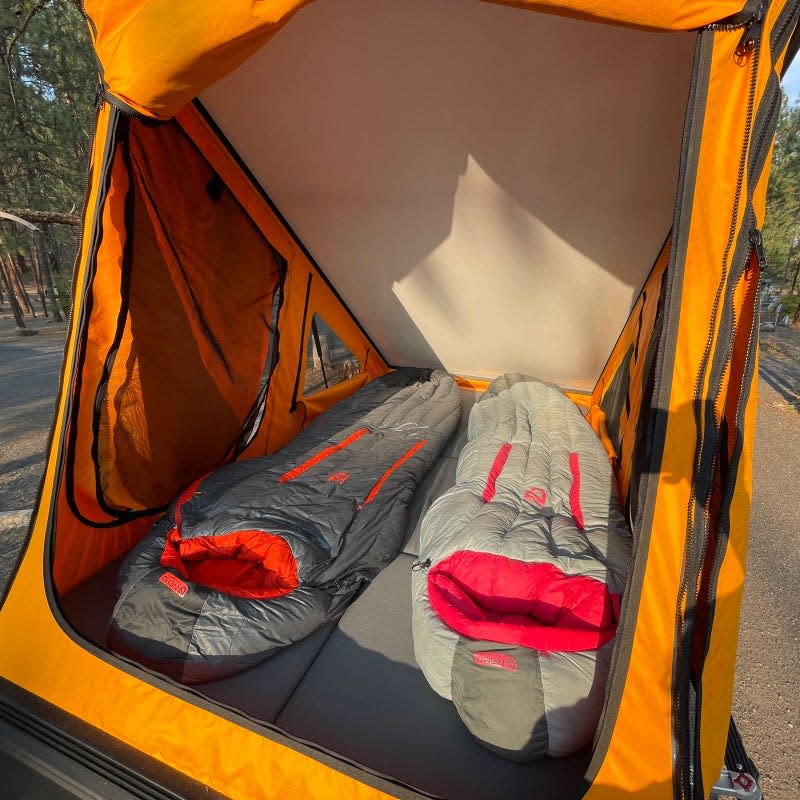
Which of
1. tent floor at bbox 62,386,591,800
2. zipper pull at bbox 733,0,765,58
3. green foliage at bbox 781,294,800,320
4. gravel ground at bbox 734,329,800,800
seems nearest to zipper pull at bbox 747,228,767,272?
zipper pull at bbox 733,0,765,58

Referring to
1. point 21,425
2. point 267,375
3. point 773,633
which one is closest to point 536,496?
point 773,633

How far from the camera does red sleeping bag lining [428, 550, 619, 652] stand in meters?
0.94

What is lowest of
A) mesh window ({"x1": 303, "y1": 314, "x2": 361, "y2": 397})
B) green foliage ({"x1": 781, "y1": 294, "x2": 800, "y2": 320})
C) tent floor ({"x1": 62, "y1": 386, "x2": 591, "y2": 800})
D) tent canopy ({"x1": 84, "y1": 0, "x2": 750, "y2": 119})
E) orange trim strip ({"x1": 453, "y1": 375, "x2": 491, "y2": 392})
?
green foliage ({"x1": 781, "y1": 294, "x2": 800, "y2": 320})

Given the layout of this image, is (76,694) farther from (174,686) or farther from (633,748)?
(633,748)

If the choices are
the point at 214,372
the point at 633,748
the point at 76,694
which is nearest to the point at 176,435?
the point at 214,372

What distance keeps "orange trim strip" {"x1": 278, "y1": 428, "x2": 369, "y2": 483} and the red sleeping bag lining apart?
776 mm

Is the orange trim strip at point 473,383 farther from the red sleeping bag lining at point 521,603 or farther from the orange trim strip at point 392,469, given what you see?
the red sleeping bag lining at point 521,603

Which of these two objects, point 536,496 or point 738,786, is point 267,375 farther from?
point 738,786

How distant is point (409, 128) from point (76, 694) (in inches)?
84.4

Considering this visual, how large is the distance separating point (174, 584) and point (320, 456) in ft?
2.79

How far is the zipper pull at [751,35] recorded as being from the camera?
2.22 ft

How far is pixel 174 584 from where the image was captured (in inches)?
45.9

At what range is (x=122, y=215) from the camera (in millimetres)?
1409

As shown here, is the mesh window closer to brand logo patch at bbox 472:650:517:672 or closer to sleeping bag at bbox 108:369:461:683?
sleeping bag at bbox 108:369:461:683
